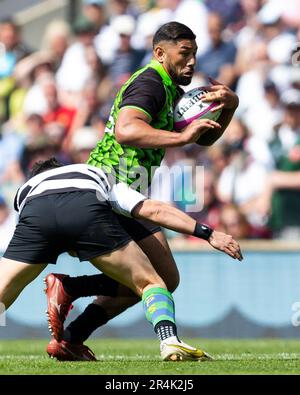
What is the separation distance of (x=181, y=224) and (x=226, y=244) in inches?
12.8

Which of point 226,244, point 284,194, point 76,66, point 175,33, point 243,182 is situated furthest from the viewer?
point 76,66

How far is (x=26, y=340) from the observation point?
11578mm

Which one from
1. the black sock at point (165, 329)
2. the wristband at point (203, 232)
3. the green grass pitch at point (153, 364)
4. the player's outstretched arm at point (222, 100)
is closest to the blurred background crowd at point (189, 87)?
the green grass pitch at point (153, 364)

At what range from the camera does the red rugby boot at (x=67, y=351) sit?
6938 millimetres

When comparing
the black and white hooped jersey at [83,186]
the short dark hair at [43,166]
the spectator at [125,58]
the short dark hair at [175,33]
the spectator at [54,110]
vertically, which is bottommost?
the black and white hooped jersey at [83,186]

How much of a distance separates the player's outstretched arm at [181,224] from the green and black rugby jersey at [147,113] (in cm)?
37

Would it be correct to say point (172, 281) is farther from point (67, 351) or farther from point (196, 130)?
point (196, 130)

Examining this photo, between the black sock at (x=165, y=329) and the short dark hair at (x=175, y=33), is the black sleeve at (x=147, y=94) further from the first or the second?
the black sock at (x=165, y=329)

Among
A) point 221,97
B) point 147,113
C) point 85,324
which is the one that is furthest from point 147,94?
point 85,324

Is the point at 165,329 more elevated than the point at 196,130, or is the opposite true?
the point at 196,130

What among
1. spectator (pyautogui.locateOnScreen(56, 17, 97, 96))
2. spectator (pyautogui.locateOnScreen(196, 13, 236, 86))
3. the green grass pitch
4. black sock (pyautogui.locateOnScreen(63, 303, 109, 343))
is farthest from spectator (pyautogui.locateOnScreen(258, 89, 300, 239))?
black sock (pyautogui.locateOnScreen(63, 303, 109, 343))

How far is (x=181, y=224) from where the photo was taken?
21.0 ft

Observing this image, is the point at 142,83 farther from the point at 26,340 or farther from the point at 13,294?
the point at 26,340
